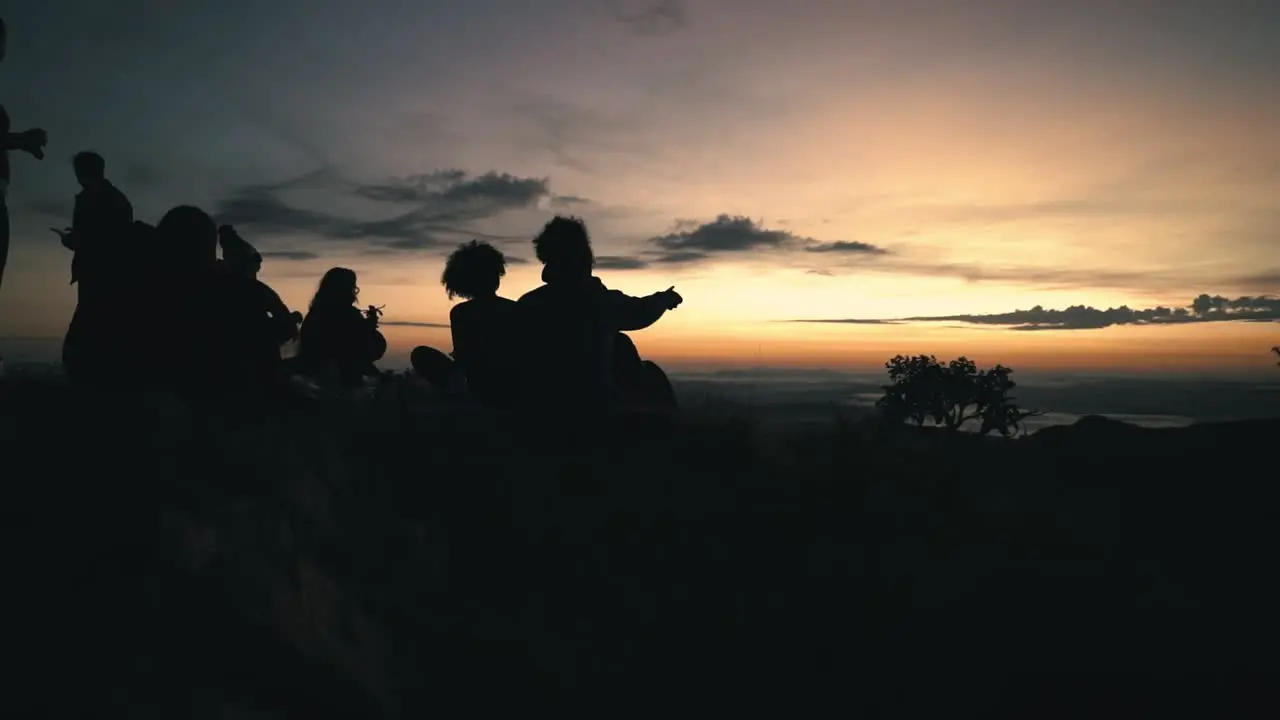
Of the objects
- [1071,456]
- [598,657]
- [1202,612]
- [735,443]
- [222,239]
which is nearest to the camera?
[598,657]

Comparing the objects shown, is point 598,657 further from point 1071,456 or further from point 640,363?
point 1071,456

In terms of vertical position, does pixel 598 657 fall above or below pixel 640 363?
below

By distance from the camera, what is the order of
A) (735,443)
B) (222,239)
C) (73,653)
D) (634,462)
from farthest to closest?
(222,239)
(735,443)
(634,462)
(73,653)

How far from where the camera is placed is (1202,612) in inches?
214

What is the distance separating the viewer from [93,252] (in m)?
6.36

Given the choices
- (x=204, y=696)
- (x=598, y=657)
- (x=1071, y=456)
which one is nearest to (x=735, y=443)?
(x=598, y=657)

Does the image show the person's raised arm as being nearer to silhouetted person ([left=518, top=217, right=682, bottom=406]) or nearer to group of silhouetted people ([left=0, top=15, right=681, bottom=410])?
group of silhouetted people ([left=0, top=15, right=681, bottom=410])

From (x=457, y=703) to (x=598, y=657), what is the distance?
839mm

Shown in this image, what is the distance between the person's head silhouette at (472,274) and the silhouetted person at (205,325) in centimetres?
209

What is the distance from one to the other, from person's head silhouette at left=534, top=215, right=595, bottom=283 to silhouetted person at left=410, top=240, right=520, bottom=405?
1.48 ft

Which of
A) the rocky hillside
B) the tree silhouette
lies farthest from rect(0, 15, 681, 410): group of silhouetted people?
the tree silhouette

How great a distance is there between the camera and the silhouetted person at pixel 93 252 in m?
5.18

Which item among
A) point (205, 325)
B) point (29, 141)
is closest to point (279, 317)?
point (205, 325)

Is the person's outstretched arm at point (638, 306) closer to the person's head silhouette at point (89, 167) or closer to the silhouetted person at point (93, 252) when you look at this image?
the silhouetted person at point (93, 252)
